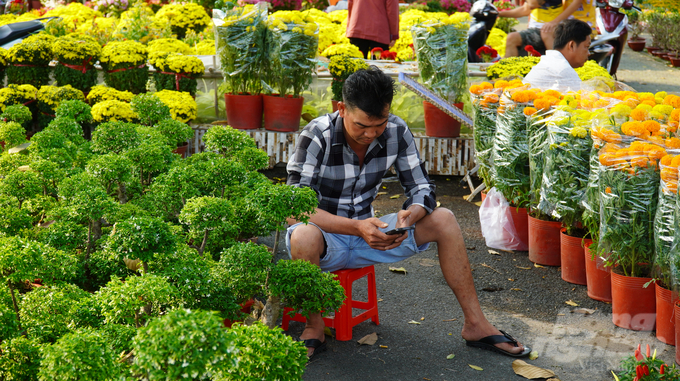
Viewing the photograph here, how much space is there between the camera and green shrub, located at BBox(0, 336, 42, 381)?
192 cm

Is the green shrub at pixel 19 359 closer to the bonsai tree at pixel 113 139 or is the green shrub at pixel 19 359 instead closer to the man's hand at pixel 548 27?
the bonsai tree at pixel 113 139

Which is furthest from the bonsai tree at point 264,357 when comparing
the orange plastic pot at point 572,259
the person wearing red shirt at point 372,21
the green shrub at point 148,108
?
the person wearing red shirt at point 372,21

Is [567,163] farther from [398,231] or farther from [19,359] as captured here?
[19,359]

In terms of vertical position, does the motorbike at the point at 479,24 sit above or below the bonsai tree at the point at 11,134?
above

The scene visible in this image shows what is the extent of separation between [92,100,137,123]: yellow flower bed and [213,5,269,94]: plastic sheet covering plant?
3.49ft

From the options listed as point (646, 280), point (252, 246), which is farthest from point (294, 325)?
point (646, 280)

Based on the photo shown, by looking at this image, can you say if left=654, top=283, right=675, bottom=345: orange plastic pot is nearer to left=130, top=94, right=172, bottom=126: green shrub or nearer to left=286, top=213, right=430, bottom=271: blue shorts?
left=286, top=213, right=430, bottom=271: blue shorts

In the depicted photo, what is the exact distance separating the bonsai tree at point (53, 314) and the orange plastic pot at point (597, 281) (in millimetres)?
2754

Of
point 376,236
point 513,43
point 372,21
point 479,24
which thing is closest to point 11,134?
point 376,236

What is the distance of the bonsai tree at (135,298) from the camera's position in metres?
1.96

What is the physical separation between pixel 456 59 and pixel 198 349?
5005 mm

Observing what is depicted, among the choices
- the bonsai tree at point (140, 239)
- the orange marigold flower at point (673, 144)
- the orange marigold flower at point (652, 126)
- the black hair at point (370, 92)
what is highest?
the black hair at point (370, 92)

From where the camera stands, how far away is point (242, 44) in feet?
19.4

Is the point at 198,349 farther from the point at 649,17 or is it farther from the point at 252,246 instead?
the point at 649,17
